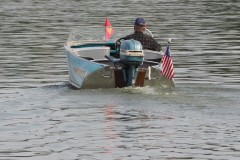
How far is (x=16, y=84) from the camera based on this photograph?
28.9 meters

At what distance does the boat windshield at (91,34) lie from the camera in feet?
102

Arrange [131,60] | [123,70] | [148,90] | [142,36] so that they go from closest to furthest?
[148,90] → [131,60] → [123,70] → [142,36]

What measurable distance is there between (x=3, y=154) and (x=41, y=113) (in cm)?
478

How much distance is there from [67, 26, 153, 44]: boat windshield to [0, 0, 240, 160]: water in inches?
56.5

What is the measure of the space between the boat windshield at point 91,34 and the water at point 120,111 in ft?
4.71

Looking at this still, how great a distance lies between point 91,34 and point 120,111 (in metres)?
9.84

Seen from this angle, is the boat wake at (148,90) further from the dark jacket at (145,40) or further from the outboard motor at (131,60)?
the dark jacket at (145,40)

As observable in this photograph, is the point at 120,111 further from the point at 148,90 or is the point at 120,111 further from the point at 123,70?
the point at 123,70

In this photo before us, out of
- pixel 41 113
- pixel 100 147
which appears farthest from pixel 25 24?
pixel 100 147

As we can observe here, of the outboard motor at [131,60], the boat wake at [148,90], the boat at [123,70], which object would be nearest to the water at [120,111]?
the boat wake at [148,90]

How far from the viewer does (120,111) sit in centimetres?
2194

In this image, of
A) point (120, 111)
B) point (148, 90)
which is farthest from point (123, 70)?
point (120, 111)

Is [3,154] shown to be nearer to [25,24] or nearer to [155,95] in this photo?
[155,95]

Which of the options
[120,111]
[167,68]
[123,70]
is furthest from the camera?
[167,68]
